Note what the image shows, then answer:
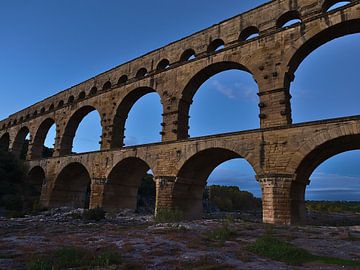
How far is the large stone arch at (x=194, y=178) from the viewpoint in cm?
1578

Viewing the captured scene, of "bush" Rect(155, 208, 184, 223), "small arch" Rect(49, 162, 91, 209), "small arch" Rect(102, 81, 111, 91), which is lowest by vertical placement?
"bush" Rect(155, 208, 184, 223)

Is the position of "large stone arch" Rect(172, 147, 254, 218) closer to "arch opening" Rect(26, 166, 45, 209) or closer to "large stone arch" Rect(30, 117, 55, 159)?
"arch opening" Rect(26, 166, 45, 209)

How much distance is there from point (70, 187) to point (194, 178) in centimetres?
1256

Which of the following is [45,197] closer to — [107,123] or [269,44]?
[107,123]

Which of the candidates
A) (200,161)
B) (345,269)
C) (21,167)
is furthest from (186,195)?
(21,167)

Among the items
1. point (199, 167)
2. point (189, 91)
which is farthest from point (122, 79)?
point (199, 167)

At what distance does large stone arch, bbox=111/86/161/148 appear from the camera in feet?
71.1

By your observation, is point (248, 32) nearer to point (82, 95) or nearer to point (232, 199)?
point (82, 95)

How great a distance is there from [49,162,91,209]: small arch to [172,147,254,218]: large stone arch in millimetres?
9687

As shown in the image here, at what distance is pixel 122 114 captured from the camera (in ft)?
72.9

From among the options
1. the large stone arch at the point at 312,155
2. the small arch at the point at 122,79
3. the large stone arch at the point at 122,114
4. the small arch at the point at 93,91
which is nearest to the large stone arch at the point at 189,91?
the large stone arch at the point at 122,114

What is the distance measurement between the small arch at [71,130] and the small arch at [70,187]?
2.61 m

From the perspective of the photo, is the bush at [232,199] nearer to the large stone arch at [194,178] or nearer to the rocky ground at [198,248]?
the large stone arch at [194,178]

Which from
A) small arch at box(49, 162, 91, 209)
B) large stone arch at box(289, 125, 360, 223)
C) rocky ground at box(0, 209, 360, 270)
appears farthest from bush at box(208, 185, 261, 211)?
rocky ground at box(0, 209, 360, 270)
